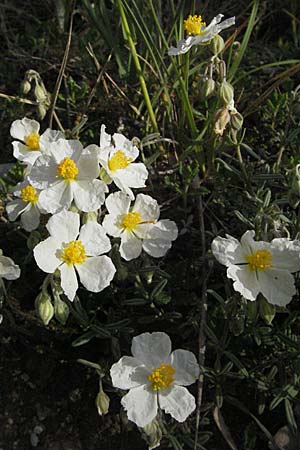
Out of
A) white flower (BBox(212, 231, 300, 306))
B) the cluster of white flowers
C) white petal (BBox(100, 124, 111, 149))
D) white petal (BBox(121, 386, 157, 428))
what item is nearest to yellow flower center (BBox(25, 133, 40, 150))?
the cluster of white flowers

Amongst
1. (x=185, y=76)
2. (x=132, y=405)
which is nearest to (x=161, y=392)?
(x=132, y=405)

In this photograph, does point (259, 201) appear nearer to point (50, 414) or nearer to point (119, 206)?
point (119, 206)

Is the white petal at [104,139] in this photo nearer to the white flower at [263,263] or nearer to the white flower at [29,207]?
the white flower at [29,207]

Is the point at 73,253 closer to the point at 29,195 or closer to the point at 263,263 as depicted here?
the point at 29,195

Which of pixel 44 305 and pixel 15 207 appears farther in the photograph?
pixel 15 207

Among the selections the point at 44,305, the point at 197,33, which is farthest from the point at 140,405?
the point at 197,33

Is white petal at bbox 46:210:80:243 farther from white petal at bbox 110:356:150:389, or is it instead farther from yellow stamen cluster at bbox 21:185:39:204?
white petal at bbox 110:356:150:389
